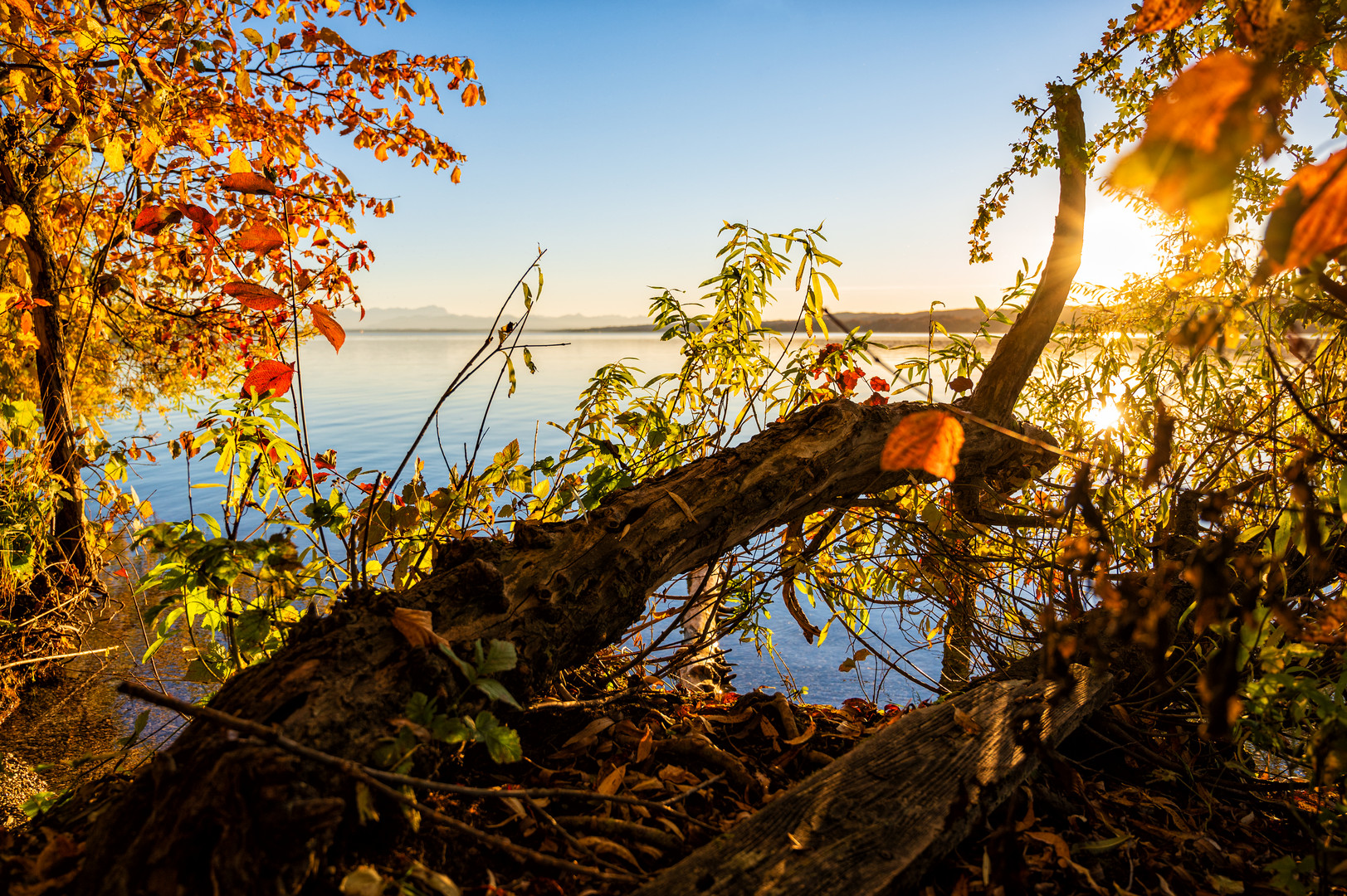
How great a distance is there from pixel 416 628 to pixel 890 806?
98cm

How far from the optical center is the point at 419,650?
1253 mm

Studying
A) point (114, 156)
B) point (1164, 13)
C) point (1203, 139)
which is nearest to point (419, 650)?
point (1203, 139)

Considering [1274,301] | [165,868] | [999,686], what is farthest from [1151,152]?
[1274,301]

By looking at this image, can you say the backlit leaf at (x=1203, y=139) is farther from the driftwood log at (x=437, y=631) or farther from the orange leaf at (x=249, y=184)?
the orange leaf at (x=249, y=184)

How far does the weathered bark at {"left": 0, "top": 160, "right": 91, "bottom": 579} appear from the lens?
11.2ft

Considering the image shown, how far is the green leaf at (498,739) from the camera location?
1.13 metres

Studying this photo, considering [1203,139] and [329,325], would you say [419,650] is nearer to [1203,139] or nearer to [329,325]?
[329,325]

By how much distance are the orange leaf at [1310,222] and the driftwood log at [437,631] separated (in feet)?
4.28

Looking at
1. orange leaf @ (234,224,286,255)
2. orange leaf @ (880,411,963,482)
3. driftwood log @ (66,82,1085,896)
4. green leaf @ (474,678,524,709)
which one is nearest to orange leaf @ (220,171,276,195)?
orange leaf @ (234,224,286,255)

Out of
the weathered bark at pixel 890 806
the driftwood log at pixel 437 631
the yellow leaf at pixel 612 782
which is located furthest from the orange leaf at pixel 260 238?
the weathered bark at pixel 890 806

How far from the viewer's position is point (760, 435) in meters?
2.11

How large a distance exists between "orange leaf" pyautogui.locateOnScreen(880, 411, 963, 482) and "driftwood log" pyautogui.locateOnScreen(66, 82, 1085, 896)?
62 centimetres

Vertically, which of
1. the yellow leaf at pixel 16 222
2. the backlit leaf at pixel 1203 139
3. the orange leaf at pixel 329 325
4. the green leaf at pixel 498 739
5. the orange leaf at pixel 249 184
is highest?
the yellow leaf at pixel 16 222

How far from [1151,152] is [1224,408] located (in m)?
2.33
